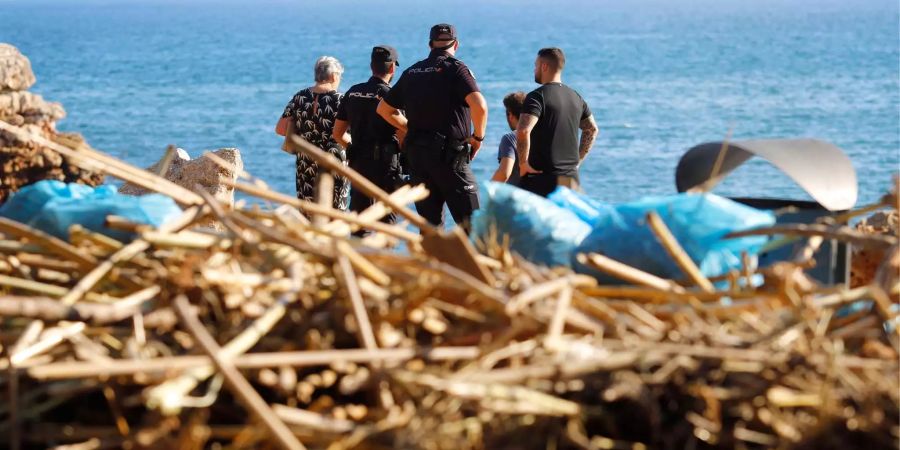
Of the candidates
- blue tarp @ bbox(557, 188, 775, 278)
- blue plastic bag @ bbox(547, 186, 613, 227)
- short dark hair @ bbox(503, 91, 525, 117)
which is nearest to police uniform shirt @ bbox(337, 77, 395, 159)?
short dark hair @ bbox(503, 91, 525, 117)

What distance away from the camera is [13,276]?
3.34 metres

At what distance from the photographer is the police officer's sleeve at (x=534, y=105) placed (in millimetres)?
7461

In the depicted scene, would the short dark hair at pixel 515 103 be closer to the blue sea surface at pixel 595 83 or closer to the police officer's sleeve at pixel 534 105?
the police officer's sleeve at pixel 534 105

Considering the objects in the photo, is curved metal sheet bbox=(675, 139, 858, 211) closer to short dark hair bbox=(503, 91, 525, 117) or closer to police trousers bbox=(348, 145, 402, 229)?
short dark hair bbox=(503, 91, 525, 117)

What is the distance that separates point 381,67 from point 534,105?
1227 millimetres

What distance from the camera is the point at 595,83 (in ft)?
177

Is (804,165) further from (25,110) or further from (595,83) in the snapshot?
(595,83)

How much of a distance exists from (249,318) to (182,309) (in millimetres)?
Result: 181

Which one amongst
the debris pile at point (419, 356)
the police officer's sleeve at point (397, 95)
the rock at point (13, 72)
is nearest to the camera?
the debris pile at point (419, 356)

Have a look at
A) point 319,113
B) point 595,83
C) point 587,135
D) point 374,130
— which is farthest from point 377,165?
point 595,83

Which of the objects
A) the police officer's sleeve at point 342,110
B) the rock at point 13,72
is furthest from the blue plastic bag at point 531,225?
the rock at point 13,72

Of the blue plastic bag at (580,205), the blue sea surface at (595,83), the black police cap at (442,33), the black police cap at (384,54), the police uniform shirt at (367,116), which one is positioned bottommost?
the blue sea surface at (595,83)

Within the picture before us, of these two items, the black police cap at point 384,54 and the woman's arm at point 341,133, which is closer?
the black police cap at point 384,54

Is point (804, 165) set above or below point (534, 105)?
above
